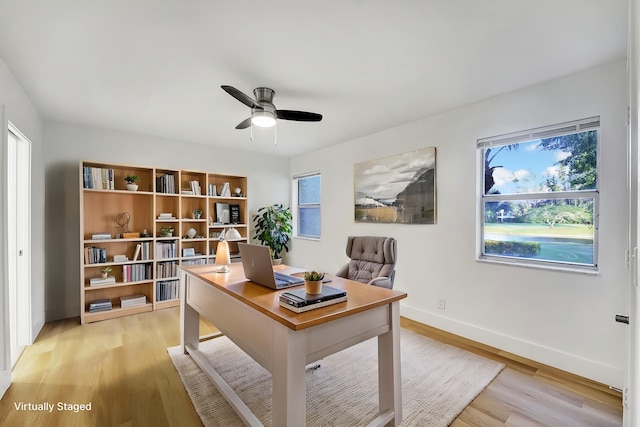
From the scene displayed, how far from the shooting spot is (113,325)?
128 inches

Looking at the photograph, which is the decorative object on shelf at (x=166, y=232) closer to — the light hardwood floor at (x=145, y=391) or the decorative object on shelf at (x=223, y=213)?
the decorative object on shelf at (x=223, y=213)

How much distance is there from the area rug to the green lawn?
3.83 ft

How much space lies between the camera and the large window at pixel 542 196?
2268 mm

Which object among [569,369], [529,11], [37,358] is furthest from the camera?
[37,358]

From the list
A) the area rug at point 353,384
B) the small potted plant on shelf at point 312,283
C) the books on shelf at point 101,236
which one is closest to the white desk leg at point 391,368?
the area rug at point 353,384

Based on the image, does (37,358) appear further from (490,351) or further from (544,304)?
(544,304)

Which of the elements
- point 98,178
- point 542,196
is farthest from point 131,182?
point 542,196

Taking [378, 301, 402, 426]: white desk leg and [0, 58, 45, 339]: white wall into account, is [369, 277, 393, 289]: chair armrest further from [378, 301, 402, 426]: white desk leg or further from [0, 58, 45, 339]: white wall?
[0, 58, 45, 339]: white wall

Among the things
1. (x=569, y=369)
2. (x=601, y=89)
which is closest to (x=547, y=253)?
(x=569, y=369)

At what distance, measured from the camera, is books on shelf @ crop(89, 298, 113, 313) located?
3385 mm

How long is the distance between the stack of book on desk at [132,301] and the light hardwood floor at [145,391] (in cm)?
75

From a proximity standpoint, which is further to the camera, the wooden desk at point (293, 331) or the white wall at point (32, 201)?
the white wall at point (32, 201)

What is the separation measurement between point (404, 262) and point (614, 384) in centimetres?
190

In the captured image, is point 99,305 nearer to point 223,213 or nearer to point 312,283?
point 223,213
